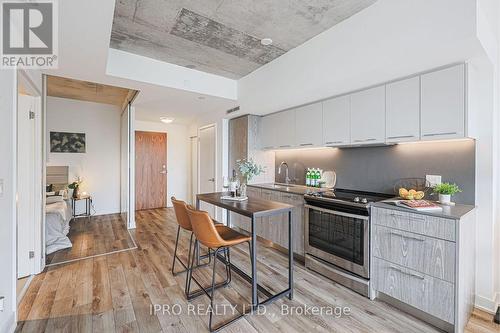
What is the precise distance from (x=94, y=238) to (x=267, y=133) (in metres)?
3.52

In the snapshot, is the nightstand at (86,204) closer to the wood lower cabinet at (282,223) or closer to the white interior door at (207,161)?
the white interior door at (207,161)

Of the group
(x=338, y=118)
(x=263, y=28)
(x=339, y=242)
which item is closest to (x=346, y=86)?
(x=338, y=118)

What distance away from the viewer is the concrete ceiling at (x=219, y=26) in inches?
84.7

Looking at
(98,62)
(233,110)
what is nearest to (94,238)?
→ (98,62)

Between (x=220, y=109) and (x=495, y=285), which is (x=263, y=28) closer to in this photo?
(x=220, y=109)

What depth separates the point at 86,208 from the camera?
5422 mm

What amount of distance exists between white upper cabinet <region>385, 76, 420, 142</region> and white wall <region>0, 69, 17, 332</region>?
334 centimetres

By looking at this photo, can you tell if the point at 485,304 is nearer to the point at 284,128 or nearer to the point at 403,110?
the point at 403,110

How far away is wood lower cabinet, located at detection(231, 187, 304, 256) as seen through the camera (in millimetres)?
3054

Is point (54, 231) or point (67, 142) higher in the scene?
point (67, 142)

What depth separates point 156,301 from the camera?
219 centimetres

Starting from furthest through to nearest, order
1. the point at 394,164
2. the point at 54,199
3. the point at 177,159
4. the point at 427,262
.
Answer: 1. the point at 177,159
2. the point at 54,199
3. the point at 394,164
4. the point at 427,262

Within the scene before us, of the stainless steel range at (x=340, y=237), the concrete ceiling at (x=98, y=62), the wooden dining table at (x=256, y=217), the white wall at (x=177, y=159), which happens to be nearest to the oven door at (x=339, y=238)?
the stainless steel range at (x=340, y=237)

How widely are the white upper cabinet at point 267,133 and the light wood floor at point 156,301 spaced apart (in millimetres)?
1899
